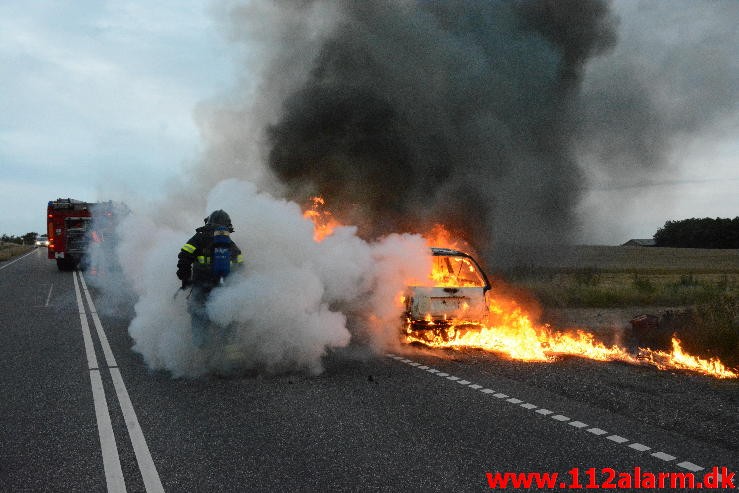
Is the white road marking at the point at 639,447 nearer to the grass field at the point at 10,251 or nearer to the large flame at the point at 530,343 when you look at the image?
the large flame at the point at 530,343

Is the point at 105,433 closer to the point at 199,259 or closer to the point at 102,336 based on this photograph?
the point at 199,259

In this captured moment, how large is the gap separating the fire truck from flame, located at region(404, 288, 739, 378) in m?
19.9

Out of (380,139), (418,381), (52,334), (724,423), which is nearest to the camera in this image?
(724,423)

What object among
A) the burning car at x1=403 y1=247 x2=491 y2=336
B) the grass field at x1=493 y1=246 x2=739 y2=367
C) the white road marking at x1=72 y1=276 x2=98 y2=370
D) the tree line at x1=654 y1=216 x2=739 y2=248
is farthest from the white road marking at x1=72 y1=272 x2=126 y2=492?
the tree line at x1=654 y1=216 x2=739 y2=248

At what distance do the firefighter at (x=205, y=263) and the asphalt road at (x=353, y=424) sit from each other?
0.75 m

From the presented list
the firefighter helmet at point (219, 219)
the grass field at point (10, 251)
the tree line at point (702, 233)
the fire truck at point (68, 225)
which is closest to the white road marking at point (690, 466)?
the firefighter helmet at point (219, 219)

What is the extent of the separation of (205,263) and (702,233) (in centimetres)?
8741

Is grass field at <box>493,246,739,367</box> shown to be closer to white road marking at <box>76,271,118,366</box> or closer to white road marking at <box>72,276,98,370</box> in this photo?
white road marking at <box>76,271,118,366</box>

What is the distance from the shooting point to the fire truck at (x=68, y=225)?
24.5 m

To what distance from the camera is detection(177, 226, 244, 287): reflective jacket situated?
721cm

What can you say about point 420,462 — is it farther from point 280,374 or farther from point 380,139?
point 380,139

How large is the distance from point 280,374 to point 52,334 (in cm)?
530

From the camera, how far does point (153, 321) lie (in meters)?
7.94

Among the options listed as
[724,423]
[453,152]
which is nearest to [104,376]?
[724,423]
